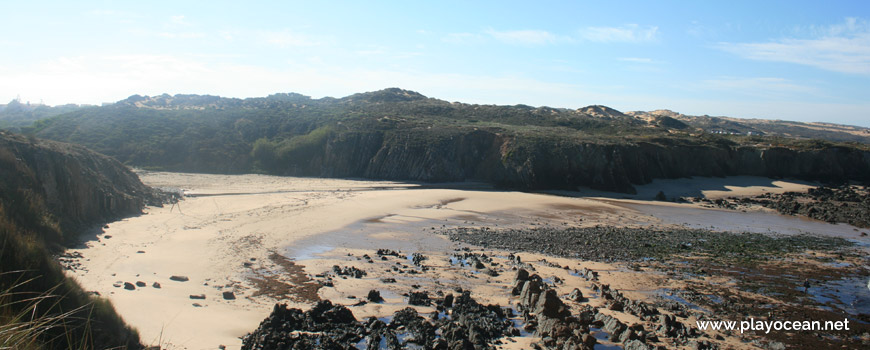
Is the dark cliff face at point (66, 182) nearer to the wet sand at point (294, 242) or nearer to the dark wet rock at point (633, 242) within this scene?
the wet sand at point (294, 242)

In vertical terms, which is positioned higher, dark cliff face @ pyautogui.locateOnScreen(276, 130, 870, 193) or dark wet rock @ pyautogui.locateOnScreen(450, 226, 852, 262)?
dark cliff face @ pyautogui.locateOnScreen(276, 130, 870, 193)

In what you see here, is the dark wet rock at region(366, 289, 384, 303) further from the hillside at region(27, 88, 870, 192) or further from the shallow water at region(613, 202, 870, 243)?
the hillside at region(27, 88, 870, 192)

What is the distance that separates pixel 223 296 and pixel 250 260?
339 cm

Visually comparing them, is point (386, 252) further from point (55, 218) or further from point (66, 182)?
point (66, 182)

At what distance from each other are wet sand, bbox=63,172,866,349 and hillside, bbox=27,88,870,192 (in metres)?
5.01

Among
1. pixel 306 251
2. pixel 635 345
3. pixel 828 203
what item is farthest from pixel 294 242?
pixel 828 203

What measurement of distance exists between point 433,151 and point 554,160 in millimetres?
9392

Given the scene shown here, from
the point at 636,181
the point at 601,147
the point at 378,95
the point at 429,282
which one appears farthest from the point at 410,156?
the point at 378,95

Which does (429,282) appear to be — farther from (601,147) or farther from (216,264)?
(601,147)

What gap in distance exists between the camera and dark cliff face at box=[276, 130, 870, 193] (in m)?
35.0

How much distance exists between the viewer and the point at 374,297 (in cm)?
1082

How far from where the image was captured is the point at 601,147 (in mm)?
36438

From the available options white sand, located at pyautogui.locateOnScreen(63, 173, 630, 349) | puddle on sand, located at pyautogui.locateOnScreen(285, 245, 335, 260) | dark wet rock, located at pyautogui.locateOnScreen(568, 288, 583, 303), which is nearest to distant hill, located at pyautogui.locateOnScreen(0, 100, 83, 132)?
white sand, located at pyautogui.locateOnScreen(63, 173, 630, 349)

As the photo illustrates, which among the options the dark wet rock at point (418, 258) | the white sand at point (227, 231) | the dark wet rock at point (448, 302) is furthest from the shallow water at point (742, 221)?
the dark wet rock at point (448, 302)
